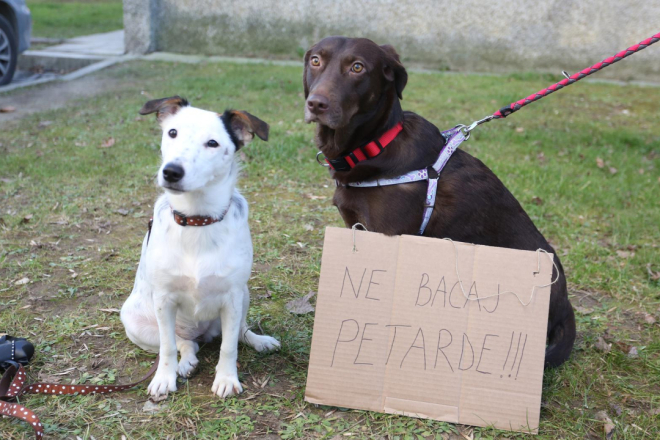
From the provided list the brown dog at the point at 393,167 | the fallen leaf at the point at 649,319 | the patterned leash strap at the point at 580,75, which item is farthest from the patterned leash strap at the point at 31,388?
the fallen leaf at the point at 649,319

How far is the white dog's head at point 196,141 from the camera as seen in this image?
2213 mm

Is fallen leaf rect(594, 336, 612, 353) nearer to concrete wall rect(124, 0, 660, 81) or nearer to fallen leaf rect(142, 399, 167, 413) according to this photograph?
fallen leaf rect(142, 399, 167, 413)

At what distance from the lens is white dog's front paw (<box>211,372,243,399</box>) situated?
257cm

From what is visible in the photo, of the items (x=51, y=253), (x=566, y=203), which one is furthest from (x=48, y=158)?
(x=566, y=203)

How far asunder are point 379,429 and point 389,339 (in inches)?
14.8

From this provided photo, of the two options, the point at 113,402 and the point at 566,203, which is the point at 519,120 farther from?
the point at 113,402

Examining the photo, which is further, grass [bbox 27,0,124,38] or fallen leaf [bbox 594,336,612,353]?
grass [bbox 27,0,124,38]

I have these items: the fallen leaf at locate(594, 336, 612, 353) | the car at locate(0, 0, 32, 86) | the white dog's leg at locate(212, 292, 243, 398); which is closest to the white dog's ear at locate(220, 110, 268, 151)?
the white dog's leg at locate(212, 292, 243, 398)

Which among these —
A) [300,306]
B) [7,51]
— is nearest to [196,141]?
[300,306]

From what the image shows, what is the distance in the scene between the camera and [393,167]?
264 centimetres

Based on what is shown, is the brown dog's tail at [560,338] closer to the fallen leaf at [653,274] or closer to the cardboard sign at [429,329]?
the cardboard sign at [429,329]

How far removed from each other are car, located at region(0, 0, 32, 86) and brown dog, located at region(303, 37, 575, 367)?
6.86 m

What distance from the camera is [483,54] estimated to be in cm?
1075

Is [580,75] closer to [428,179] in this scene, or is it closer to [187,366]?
[428,179]
